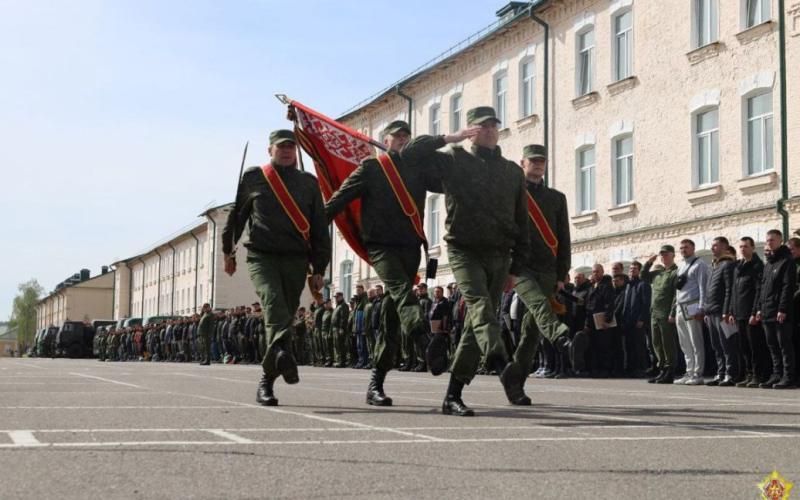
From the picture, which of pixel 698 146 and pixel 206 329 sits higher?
pixel 698 146

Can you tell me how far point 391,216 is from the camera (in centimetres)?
872

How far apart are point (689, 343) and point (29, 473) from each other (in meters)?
12.5

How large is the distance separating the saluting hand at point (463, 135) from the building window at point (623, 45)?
20902 mm

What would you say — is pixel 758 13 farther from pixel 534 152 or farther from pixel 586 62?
pixel 534 152

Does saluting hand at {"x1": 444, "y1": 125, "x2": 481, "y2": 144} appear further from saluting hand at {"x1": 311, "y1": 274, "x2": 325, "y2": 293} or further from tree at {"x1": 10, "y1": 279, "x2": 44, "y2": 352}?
tree at {"x1": 10, "y1": 279, "x2": 44, "y2": 352}

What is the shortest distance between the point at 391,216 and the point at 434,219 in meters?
31.0

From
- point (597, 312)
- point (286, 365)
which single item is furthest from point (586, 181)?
point (286, 365)

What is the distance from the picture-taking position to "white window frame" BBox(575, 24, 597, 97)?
1179 inches

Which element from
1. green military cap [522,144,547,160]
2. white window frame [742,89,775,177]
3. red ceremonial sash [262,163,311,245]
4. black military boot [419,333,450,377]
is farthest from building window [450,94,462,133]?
black military boot [419,333,450,377]

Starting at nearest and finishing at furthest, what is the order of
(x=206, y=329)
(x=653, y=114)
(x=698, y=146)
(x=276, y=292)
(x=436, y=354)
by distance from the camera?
(x=436, y=354) → (x=276, y=292) → (x=698, y=146) → (x=653, y=114) → (x=206, y=329)

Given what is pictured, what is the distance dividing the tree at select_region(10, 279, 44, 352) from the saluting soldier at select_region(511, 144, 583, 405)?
147 meters

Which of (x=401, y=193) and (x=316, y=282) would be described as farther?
(x=316, y=282)

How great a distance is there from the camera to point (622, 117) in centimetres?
2834

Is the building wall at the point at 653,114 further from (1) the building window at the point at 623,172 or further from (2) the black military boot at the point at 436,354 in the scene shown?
(2) the black military boot at the point at 436,354
